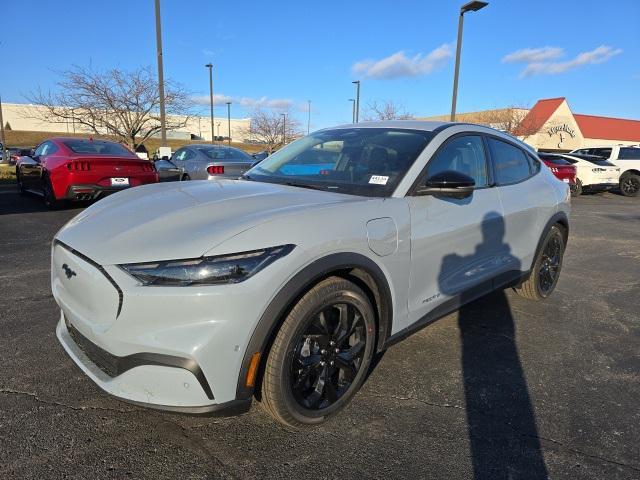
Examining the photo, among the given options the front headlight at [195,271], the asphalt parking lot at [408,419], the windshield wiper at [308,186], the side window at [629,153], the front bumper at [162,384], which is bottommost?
the asphalt parking lot at [408,419]

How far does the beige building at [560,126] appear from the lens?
36.7 m

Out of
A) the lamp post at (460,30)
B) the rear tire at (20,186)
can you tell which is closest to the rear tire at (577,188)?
the lamp post at (460,30)

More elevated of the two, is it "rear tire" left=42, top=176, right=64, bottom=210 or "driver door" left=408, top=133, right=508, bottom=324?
"driver door" left=408, top=133, right=508, bottom=324

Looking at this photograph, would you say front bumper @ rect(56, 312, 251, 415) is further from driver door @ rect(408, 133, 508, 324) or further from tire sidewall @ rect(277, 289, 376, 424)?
driver door @ rect(408, 133, 508, 324)

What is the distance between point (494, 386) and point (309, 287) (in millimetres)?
1497

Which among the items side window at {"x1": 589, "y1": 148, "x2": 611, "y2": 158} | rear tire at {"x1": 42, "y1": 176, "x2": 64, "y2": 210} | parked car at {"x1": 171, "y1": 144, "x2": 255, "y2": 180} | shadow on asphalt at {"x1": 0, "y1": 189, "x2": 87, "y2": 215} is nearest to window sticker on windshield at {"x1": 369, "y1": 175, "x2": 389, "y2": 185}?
parked car at {"x1": 171, "y1": 144, "x2": 255, "y2": 180}

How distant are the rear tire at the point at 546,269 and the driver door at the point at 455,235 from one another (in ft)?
3.09

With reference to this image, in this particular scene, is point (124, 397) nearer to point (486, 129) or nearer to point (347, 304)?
point (347, 304)

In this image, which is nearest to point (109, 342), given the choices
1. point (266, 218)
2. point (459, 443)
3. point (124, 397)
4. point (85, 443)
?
point (124, 397)

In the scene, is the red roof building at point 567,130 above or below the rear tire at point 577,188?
above

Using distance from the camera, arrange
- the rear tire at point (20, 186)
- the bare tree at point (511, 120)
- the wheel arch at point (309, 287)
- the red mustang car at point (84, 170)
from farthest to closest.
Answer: the bare tree at point (511, 120) → the rear tire at point (20, 186) → the red mustang car at point (84, 170) → the wheel arch at point (309, 287)

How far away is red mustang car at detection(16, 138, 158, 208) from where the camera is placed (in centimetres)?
773

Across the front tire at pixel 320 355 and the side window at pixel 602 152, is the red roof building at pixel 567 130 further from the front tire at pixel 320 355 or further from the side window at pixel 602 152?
the front tire at pixel 320 355

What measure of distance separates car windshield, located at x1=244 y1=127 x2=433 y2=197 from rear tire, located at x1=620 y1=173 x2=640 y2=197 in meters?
16.9
